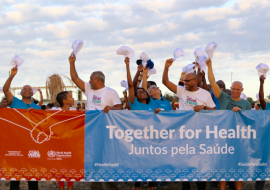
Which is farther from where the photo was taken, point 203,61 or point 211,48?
point 203,61

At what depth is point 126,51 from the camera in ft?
18.0

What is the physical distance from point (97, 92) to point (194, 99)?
1753 mm

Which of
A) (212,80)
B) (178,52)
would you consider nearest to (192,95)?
(212,80)

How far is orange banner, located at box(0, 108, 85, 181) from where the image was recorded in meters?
4.77

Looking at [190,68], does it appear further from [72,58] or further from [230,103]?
[72,58]

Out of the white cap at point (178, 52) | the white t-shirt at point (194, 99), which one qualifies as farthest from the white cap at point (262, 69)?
the white cap at point (178, 52)

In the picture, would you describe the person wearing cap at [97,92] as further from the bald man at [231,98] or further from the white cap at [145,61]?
the bald man at [231,98]

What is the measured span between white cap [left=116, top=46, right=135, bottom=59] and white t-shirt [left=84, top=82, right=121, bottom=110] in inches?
29.1

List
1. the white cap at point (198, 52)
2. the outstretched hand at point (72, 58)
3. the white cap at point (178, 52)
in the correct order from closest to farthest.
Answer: the outstretched hand at point (72, 58), the white cap at point (178, 52), the white cap at point (198, 52)

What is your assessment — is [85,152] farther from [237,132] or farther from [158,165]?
[237,132]

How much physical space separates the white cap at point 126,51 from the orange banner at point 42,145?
1449 millimetres

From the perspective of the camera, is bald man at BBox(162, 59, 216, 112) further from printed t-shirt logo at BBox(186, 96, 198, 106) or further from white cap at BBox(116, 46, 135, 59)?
white cap at BBox(116, 46, 135, 59)

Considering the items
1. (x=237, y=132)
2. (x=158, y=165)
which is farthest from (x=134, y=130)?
(x=237, y=132)

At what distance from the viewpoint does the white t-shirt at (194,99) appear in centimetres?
515
